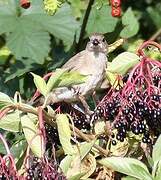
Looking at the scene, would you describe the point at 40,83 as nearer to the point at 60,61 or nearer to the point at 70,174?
the point at 70,174

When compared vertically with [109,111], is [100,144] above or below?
below

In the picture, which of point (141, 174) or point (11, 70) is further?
point (11, 70)

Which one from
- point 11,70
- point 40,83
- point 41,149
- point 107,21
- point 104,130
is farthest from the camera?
point 107,21

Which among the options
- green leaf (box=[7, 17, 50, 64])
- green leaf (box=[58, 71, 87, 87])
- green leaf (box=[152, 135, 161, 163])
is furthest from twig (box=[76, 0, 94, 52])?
green leaf (box=[152, 135, 161, 163])

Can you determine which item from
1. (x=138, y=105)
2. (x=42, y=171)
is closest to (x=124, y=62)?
(x=138, y=105)

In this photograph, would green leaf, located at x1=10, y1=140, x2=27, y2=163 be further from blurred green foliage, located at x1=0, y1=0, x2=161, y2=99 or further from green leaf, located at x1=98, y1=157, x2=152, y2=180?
blurred green foliage, located at x1=0, y1=0, x2=161, y2=99

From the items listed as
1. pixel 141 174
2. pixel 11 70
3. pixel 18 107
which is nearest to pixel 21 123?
pixel 18 107

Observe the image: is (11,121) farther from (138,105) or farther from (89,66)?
(89,66)

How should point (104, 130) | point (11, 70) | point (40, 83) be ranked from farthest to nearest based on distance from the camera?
point (11, 70) < point (104, 130) < point (40, 83)
